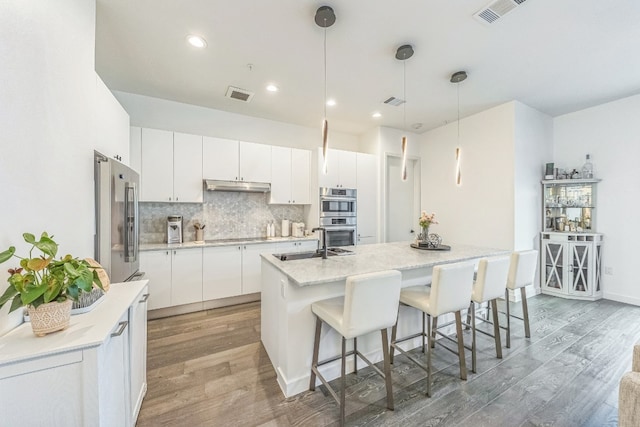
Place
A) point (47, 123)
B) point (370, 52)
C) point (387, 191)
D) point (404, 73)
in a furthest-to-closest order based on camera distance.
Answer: point (387, 191), point (404, 73), point (370, 52), point (47, 123)

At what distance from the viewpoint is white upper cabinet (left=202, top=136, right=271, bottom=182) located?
372 cm

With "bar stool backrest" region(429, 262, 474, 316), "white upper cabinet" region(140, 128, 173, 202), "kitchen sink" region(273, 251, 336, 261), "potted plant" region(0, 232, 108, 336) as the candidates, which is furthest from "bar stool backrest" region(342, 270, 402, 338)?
"white upper cabinet" region(140, 128, 173, 202)

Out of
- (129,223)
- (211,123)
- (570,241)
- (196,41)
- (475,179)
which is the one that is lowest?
(570,241)

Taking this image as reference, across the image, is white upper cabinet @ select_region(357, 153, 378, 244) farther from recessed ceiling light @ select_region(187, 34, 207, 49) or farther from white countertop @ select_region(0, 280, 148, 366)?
white countertop @ select_region(0, 280, 148, 366)

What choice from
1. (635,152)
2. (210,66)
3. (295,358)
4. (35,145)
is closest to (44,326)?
(35,145)

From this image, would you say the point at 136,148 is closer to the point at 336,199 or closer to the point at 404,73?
the point at 336,199

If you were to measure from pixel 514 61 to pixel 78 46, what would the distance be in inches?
160

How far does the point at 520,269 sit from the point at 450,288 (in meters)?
1.31

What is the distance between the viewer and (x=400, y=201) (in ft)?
17.8

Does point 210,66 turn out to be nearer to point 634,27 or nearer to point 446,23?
point 446,23

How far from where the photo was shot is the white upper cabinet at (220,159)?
3.70 meters

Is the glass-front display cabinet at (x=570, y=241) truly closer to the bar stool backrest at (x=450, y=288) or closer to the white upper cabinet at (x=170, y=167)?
the bar stool backrest at (x=450, y=288)

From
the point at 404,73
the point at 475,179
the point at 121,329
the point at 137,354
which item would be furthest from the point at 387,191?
the point at 121,329

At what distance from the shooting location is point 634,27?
89.6 inches
